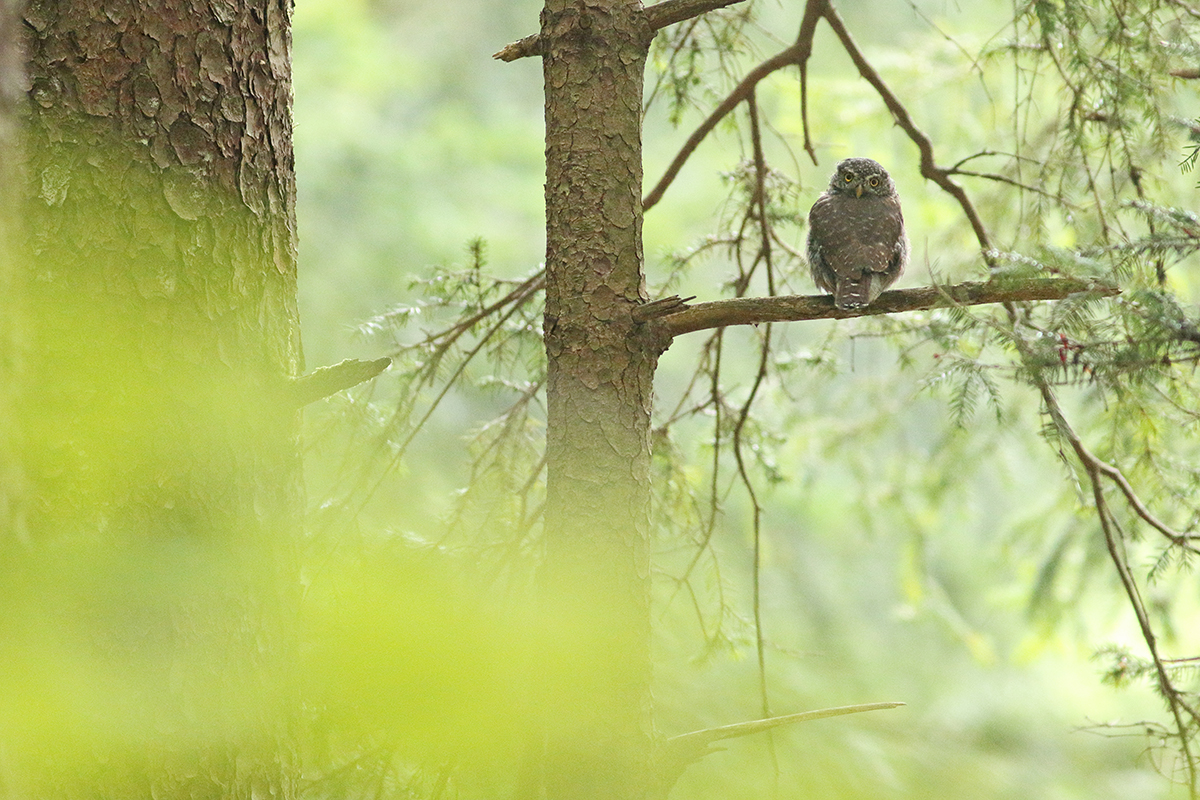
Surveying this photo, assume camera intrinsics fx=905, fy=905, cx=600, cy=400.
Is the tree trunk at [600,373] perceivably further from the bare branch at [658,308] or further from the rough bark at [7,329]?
the rough bark at [7,329]

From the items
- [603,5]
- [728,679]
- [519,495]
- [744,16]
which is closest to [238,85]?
[603,5]

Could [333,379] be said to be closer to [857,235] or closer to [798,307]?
[798,307]

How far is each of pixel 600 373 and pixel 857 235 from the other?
1.03 m

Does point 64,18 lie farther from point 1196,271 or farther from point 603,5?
point 1196,271

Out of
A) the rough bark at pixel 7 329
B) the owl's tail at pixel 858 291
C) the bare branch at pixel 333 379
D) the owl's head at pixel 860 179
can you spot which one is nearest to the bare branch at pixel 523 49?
the bare branch at pixel 333 379

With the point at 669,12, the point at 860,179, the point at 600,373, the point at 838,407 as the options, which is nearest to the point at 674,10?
the point at 669,12

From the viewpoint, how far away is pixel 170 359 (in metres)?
1.68

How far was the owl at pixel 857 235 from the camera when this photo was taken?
2350 millimetres

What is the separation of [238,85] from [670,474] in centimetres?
168

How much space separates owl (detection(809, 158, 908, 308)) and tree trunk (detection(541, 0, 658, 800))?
583 mm

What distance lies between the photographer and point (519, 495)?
8.23 feet

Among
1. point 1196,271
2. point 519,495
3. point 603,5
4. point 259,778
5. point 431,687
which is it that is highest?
point 1196,271

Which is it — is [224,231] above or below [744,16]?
below

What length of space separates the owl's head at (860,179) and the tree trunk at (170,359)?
1.75 m
